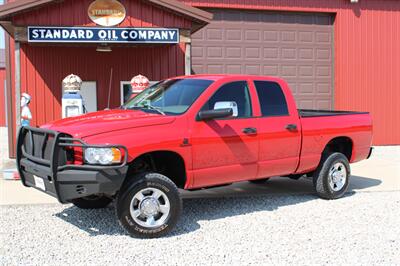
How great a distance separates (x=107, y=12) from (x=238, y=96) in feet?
15.3

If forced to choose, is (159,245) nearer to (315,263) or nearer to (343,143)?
(315,263)

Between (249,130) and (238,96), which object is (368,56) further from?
(249,130)

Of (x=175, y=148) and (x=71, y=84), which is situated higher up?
(x=71, y=84)

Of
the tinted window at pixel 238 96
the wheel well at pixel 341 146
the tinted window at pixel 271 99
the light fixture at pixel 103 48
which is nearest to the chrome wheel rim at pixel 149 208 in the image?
the tinted window at pixel 238 96

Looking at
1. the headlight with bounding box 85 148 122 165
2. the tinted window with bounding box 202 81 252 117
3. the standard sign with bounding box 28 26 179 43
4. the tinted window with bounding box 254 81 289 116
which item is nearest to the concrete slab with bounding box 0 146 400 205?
the tinted window with bounding box 254 81 289 116

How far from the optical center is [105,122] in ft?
17.8

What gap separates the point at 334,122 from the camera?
754cm

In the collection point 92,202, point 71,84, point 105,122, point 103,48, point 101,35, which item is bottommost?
point 92,202

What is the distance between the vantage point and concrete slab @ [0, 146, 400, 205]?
760cm

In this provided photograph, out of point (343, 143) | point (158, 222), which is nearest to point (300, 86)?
point (343, 143)

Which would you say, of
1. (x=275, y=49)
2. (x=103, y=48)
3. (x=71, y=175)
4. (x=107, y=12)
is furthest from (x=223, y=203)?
(x=275, y=49)

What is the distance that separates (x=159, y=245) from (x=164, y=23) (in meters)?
6.02

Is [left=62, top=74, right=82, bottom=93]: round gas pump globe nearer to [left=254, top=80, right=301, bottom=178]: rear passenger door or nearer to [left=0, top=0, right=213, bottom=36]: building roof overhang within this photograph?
[left=0, top=0, right=213, bottom=36]: building roof overhang

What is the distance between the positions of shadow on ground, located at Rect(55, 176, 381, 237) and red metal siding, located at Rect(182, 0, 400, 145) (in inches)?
212
